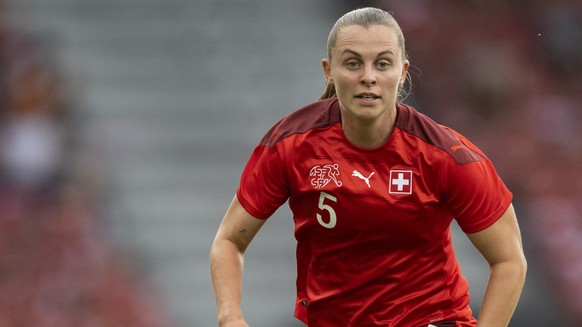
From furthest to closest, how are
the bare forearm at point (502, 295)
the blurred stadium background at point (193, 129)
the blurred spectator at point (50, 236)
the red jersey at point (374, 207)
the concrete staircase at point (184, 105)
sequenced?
the concrete staircase at point (184, 105) < the blurred stadium background at point (193, 129) < the blurred spectator at point (50, 236) < the red jersey at point (374, 207) < the bare forearm at point (502, 295)

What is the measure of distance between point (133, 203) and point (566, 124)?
3.45 meters

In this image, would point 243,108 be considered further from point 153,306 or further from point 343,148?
point 343,148

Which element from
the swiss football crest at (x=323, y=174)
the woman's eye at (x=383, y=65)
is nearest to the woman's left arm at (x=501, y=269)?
the swiss football crest at (x=323, y=174)

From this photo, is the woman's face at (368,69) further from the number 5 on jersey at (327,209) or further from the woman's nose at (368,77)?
the number 5 on jersey at (327,209)

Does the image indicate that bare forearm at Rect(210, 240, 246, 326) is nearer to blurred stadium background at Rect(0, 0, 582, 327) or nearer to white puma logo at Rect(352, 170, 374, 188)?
white puma logo at Rect(352, 170, 374, 188)

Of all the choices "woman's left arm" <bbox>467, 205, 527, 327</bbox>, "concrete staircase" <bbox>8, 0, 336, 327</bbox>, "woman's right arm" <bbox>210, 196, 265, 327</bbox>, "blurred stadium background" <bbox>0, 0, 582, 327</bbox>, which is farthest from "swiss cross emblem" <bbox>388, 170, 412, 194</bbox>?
"concrete staircase" <bbox>8, 0, 336, 327</bbox>

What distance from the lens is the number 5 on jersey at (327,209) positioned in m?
3.64

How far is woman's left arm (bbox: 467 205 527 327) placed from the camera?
136 inches

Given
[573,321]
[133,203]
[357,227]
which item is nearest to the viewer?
[357,227]

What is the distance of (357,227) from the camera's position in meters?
3.62

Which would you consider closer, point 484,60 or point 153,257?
point 153,257

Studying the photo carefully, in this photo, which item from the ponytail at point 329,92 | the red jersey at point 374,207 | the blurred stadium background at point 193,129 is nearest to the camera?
the red jersey at point 374,207

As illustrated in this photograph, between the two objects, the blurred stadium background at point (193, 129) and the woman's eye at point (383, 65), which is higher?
the blurred stadium background at point (193, 129)

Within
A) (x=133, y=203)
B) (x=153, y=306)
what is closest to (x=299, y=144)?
(x=153, y=306)
